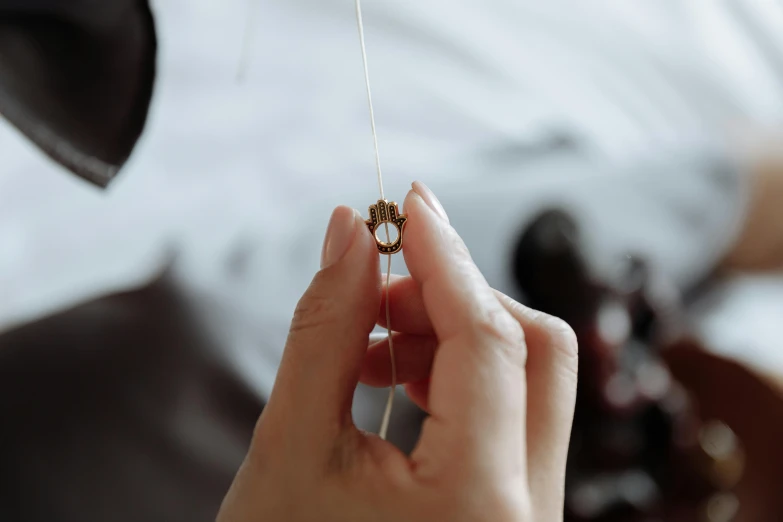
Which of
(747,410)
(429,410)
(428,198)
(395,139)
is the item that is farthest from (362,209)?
(747,410)

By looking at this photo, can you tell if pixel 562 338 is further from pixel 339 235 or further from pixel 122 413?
pixel 122 413

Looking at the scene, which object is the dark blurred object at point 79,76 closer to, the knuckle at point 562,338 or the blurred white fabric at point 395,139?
the blurred white fabric at point 395,139

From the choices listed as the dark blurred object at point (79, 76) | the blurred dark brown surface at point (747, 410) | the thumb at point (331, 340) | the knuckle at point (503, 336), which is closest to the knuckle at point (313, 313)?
the thumb at point (331, 340)

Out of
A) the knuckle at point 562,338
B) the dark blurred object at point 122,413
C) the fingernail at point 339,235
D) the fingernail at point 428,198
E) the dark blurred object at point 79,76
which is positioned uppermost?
the dark blurred object at point 79,76

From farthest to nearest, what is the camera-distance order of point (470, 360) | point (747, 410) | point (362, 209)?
point (747, 410), point (362, 209), point (470, 360)

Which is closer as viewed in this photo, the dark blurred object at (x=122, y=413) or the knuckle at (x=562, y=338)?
the knuckle at (x=562, y=338)

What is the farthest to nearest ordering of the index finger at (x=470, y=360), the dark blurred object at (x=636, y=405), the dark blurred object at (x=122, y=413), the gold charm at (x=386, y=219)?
the dark blurred object at (x=636, y=405) → the dark blurred object at (x=122, y=413) → the gold charm at (x=386, y=219) → the index finger at (x=470, y=360)

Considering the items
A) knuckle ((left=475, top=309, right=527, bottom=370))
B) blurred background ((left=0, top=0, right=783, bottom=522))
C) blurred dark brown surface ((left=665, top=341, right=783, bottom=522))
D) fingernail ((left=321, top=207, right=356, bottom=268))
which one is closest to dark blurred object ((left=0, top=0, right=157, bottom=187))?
blurred background ((left=0, top=0, right=783, bottom=522))

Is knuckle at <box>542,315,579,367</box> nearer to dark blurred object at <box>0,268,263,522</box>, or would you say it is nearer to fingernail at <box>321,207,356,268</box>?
fingernail at <box>321,207,356,268</box>
